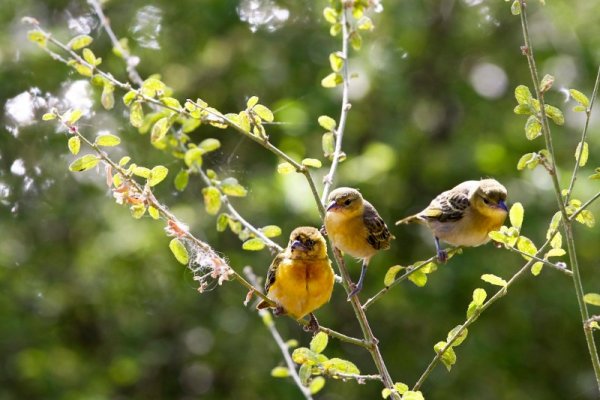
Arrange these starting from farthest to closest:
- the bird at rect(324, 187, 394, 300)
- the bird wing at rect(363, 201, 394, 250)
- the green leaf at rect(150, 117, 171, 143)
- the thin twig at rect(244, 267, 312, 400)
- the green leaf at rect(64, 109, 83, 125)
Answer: the bird wing at rect(363, 201, 394, 250)
the bird at rect(324, 187, 394, 300)
the green leaf at rect(64, 109, 83, 125)
the green leaf at rect(150, 117, 171, 143)
the thin twig at rect(244, 267, 312, 400)

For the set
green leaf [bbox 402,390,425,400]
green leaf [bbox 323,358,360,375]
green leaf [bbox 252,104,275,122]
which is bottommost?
green leaf [bbox 323,358,360,375]

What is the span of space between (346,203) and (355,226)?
0.12m

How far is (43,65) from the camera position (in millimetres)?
6508

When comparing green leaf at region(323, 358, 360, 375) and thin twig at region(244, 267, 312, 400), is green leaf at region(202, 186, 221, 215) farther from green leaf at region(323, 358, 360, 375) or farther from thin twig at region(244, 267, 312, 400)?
green leaf at region(323, 358, 360, 375)

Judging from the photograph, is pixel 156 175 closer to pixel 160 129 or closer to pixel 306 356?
pixel 160 129

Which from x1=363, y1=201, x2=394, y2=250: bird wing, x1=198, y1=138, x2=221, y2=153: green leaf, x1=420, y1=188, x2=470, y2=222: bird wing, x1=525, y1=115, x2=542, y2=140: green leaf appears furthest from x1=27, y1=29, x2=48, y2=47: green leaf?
x1=420, y1=188, x2=470, y2=222: bird wing

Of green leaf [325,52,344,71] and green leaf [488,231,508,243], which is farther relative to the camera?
green leaf [325,52,344,71]

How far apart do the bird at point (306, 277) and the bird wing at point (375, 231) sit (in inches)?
11.7

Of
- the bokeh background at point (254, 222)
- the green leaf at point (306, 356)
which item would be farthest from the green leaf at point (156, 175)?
the bokeh background at point (254, 222)

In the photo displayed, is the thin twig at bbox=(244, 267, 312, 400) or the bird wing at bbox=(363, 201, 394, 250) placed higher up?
the thin twig at bbox=(244, 267, 312, 400)

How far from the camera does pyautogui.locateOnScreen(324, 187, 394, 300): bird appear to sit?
3080 mm

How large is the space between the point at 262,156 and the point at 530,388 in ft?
9.45

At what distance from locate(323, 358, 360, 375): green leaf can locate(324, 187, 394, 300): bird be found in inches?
37.7

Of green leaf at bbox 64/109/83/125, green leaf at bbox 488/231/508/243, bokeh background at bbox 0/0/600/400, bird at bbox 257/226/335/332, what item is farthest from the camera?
bokeh background at bbox 0/0/600/400
